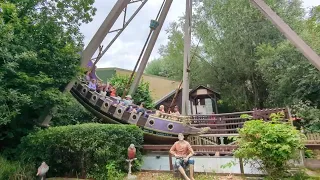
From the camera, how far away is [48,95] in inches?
295

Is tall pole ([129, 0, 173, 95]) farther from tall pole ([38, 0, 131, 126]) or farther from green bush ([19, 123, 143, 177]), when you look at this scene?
green bush ([19, 123, 143, 177])

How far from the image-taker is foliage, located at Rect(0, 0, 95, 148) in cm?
671

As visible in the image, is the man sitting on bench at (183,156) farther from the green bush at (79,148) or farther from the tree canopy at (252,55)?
the tree canopy at (252,55)

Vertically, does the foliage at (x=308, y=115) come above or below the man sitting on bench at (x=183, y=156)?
above

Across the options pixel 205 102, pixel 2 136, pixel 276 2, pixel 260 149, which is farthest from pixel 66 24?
pixel 276 2

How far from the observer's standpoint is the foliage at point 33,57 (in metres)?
6.71

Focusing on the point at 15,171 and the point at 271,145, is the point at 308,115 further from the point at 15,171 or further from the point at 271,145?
the point at 15,171

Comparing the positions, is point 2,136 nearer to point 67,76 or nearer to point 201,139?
point 67,76

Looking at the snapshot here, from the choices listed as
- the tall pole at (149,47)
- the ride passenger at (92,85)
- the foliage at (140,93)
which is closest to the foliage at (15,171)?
the ride passenger at (92,85)

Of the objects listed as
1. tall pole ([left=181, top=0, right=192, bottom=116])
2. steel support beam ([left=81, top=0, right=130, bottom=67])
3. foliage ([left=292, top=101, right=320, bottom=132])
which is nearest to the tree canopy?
foliage ([left=292, top=101, right=320, bottom=132])

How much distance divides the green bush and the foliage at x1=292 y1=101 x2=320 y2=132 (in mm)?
7218

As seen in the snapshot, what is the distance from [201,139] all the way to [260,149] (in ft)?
15.9

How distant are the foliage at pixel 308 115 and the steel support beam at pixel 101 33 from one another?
8.90 metres

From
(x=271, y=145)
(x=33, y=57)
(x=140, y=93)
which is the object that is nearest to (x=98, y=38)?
(x=33, y=57)
